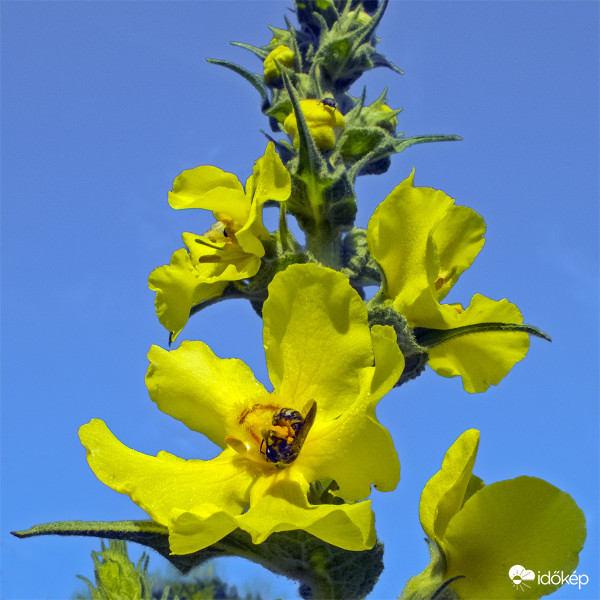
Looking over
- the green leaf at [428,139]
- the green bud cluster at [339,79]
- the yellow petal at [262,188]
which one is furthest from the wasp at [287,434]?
the green leaf at [428,139]

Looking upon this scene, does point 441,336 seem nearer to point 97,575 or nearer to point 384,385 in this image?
point 384,385

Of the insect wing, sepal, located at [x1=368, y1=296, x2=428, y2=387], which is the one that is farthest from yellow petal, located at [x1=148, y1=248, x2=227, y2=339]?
the insect wing

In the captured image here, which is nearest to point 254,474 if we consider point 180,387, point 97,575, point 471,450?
point 180,387

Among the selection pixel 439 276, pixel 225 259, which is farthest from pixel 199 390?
pixel 439 276

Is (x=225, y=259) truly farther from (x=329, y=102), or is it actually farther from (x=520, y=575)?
(x=520, y=575)

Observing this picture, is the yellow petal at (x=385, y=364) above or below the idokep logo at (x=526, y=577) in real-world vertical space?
above

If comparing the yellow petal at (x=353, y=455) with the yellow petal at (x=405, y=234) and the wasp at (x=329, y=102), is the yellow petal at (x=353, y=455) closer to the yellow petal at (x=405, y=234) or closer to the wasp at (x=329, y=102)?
the yellow petal at (x=405, y=234)
